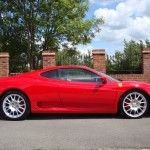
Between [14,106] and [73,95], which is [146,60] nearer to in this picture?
[73,95]

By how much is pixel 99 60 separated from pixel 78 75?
6046mm

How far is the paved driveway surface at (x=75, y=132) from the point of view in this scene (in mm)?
6539

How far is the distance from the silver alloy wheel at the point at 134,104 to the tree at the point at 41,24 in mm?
14217

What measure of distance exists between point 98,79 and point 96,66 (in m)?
6.09

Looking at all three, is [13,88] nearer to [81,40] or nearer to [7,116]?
[7,116]

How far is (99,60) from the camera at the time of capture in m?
15.3

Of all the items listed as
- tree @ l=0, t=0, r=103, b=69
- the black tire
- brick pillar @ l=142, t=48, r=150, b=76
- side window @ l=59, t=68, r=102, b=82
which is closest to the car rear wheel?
side window @ l=59, t=68, r=102, b=82

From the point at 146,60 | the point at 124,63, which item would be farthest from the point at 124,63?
the point at 146,60

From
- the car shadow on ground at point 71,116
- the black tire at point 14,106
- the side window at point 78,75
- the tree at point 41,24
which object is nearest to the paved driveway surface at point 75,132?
the car shadow on ground at point 71,116

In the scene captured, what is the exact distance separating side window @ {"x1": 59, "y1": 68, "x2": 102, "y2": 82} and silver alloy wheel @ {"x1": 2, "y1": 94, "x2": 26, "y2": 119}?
112cm

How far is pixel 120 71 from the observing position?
17141 millimetres

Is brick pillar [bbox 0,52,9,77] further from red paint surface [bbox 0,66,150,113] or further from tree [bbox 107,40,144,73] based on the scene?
red paint surface [bbox 0,66,150,113]

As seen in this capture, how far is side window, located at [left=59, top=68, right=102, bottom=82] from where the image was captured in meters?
9.34

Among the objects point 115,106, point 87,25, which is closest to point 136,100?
point 115,106
